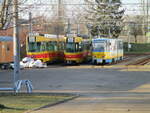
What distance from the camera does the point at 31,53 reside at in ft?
160

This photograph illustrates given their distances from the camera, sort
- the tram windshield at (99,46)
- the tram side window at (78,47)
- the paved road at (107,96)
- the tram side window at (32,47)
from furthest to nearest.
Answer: the tram windshield at (99,46)
the tram side window at (78,47)
the tram side window at (32,47)
the paved road at (107,96)

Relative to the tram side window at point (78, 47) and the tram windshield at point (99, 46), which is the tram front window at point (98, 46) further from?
the tram side window at point (78, 47)

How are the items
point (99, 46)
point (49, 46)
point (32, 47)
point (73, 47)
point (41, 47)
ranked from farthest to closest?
point (99, 46) < point (49, 46) < point (73, 47) < point (32, 47) < point (41, 47)

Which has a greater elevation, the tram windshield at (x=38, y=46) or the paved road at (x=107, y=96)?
the tram windshield at (x=38, y=46)

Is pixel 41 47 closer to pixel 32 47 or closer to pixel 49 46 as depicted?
pixel 32 47

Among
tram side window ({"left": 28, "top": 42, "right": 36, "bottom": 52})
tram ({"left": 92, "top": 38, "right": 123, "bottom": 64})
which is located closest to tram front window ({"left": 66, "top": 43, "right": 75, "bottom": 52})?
tram ({"left": 92, "top": 38, "right": 123, "bottom": 64})

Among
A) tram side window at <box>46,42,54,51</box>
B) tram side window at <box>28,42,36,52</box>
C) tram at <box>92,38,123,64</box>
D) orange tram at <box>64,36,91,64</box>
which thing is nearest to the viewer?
tram side window at <box>28,42,36,52</box>

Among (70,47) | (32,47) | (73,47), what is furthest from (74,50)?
(32,47)

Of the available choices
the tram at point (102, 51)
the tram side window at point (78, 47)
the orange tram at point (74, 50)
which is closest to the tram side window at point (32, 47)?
the orange tram at point (74, 50)

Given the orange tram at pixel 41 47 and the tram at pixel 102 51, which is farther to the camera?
the tram at pixel 102 51

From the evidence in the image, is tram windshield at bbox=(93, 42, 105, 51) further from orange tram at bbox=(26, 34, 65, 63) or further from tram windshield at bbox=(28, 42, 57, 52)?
tram windshield at bbox=(28, 42, 57, 52)

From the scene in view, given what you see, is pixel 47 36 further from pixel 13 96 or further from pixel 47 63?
pixel 13 96

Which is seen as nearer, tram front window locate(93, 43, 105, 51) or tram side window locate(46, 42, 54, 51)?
tram side window locate(46, 42, 54, 51)

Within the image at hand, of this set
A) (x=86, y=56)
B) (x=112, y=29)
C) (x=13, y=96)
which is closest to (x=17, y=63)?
→ (x=13, y=96)
